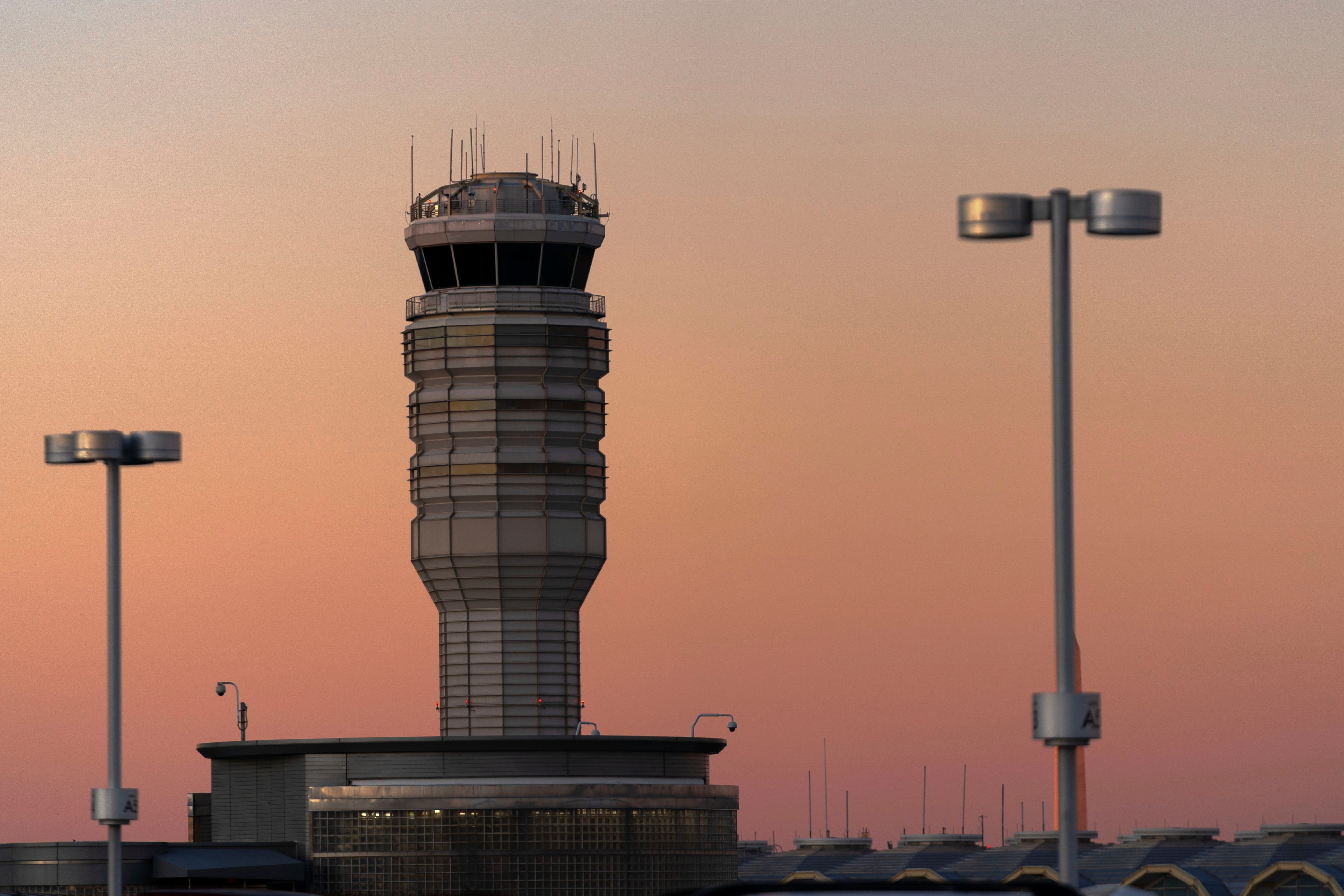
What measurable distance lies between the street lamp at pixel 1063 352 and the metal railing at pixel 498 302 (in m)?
87.5

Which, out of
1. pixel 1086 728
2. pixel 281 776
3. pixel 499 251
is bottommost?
pixel 281 776

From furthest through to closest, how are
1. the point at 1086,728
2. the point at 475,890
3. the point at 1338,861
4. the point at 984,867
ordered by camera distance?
the point at 984,867, the point at 1338,861, the point at 475,890, the point at 1086,728

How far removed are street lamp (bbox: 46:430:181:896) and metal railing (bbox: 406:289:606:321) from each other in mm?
68543

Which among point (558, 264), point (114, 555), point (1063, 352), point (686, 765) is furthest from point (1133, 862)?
point (1063, 352)

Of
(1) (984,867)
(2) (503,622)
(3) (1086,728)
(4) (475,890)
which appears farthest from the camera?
(1) (984,867)

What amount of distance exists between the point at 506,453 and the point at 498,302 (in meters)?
7.67

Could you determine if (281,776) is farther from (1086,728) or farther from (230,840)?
(1086,728)

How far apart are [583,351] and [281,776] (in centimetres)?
2704

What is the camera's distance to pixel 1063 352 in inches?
1359

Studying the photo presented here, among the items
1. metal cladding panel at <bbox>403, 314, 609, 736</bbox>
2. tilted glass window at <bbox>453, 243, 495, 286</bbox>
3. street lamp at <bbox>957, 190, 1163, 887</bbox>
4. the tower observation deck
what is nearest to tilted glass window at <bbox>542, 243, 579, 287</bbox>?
the tower observation deck

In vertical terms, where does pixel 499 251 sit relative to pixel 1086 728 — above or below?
above

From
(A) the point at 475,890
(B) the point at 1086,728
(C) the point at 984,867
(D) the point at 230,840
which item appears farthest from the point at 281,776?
(B) the point at 1086,728

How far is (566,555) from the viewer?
12050 cm

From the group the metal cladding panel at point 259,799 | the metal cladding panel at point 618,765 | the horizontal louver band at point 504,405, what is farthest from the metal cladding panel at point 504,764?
the horizontal louver band at point 504,405
